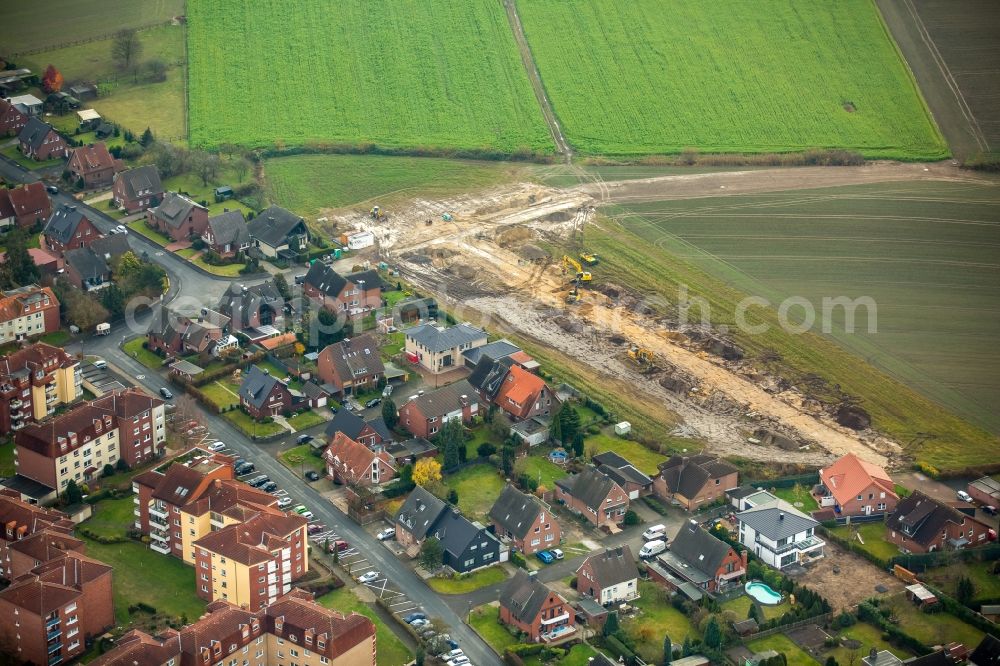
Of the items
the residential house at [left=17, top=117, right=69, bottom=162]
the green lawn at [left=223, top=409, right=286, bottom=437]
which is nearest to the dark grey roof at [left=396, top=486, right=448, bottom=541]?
the green lawn at [left=223, top=409, right=286, bottom=437]

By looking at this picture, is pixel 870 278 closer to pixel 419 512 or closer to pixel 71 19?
pixel 419 512

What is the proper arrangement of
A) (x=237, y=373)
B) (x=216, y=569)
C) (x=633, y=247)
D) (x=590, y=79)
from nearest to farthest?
(x=216, y=569) → (x=237, y=373) → (x=633, y=247) → (x=590, y=79)

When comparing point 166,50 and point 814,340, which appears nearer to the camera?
point 814,340

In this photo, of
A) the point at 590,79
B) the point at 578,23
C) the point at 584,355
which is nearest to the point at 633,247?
the point at 584,355

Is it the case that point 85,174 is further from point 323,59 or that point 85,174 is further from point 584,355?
point 584,355

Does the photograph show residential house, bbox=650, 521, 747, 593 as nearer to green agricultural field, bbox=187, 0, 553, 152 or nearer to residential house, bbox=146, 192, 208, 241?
residential house, bbox=146, 192, 208, 241

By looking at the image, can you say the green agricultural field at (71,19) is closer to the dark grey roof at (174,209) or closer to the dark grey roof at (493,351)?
the dark grey roof at (174,209)
